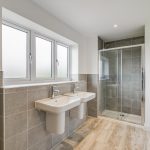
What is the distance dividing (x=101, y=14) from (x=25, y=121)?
212 cm

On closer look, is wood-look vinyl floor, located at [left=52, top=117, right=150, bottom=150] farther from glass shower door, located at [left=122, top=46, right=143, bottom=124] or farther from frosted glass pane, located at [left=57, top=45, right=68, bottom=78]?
frosted glass pane, located at [left=57, top=45, right=68, bottom=78]

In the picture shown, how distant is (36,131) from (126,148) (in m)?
1.47

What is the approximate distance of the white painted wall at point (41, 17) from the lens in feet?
5.09

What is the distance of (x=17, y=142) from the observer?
4.66 ft

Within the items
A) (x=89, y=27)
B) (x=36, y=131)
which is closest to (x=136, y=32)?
(x=89, y=27)

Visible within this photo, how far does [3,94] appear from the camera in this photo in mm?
1288

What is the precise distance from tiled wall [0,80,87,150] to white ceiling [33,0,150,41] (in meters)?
1.32

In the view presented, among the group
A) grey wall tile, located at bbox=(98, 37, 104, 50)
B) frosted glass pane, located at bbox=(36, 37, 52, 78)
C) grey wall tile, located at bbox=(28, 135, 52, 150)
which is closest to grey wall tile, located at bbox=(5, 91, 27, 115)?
grey wall tile, located at bbox=(28, 135, 52, 150)

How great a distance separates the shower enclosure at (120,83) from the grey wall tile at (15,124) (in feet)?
7.82

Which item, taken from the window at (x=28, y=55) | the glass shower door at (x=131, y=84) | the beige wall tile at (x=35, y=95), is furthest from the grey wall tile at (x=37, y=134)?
the glass shower door at (x=131, y=84)

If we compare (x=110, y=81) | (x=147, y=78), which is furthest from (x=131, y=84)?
(x=147, y=78)

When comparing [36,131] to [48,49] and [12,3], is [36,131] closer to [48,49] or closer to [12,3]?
[48,49]

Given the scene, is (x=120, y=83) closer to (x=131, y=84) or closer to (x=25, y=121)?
(x=131, y=84)

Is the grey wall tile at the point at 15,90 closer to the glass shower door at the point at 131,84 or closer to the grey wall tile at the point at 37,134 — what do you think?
the grey wall tile at the point at 37,134
